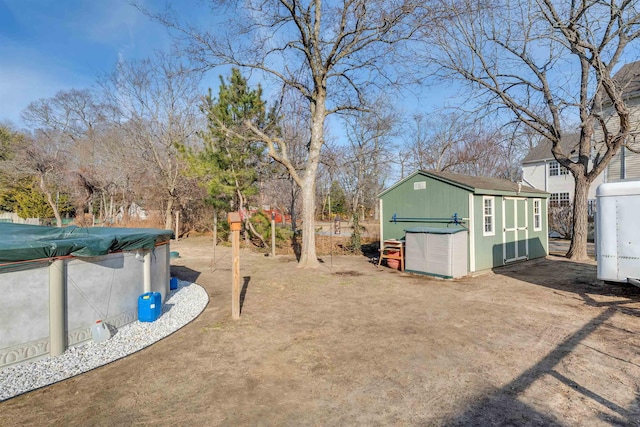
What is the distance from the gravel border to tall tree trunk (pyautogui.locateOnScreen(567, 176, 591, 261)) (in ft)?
38.1

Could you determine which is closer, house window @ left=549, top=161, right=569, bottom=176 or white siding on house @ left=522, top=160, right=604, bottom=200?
white siding on house @ left=522, top=160, right=604, bottom=200

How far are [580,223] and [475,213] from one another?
4.76 m

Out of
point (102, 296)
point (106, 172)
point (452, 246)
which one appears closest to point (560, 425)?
point (102, 296)

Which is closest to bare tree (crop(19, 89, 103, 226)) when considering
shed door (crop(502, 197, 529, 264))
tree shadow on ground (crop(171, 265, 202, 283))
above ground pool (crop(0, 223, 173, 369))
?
tree shadow on ground (crop(171, 265, 202, 283))

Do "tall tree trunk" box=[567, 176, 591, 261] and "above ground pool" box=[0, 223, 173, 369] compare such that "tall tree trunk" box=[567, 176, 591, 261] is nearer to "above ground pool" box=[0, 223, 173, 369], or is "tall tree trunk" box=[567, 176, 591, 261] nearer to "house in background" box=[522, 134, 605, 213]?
"house in background" box=[522, 134, 605, 213]

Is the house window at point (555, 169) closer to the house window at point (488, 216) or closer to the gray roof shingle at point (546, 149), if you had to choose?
the gray roof shingle at point (546, 149)

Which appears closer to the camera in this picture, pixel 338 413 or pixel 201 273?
pixel 338 413

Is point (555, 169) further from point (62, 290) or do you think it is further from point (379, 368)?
point (62, 290)

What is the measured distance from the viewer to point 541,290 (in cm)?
689

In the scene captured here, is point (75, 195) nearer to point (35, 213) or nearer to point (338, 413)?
point (35, 213)

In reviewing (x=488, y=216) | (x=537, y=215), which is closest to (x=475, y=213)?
(x=488, y=216)

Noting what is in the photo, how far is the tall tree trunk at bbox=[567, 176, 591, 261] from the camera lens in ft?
34.8

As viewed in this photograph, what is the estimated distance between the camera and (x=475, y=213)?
28.6 ft

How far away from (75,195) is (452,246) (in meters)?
27.9
